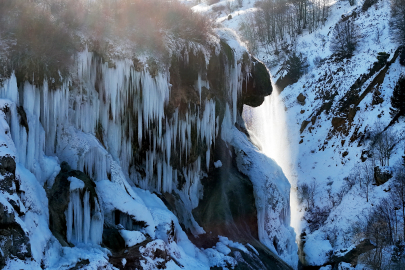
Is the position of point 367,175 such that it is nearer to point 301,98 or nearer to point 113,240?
point 301,98

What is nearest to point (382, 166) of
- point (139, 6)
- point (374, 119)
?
point (374, 119)

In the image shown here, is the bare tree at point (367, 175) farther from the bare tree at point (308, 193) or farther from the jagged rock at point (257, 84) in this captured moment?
the jagged rock at point (257, 84)

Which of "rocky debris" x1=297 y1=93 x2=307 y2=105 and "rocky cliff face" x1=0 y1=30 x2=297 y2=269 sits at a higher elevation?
"rocky debris" x1=297 y1=93 x2=307 y2=105

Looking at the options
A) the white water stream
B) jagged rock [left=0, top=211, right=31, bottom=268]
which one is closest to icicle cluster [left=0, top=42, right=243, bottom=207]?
jagged rock [left=0, top=211, right=31, bottom=268]

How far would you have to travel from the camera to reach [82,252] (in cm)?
1066

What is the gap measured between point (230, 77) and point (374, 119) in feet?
69.0

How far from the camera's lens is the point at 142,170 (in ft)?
52.7

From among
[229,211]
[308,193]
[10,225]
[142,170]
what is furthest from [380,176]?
[10,225]

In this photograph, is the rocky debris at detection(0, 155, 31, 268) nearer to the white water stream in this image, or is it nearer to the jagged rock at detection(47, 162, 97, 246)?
the jagged rock at detection(47, 162, 97, 246)

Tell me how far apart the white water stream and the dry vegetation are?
17.7 metres

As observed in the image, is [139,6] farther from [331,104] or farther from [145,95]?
[331,104]

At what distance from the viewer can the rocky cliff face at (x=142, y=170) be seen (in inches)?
422

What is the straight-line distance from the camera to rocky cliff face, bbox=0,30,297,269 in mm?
10727

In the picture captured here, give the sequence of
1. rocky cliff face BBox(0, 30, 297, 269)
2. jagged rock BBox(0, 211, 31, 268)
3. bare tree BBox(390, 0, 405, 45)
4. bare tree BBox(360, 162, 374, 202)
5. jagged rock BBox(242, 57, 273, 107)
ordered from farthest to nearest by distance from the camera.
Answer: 1. bare tree BBox(390, 0, 405, 45)
2. bare tree BBox(360, 162, 374, 202)
3. jagged rock BBox(242, 57, 273, 107)
4. rocky cliff face BBox(0, 30, 297, 269)
5. jagged rock BBox(0, 211, 31, 268)
